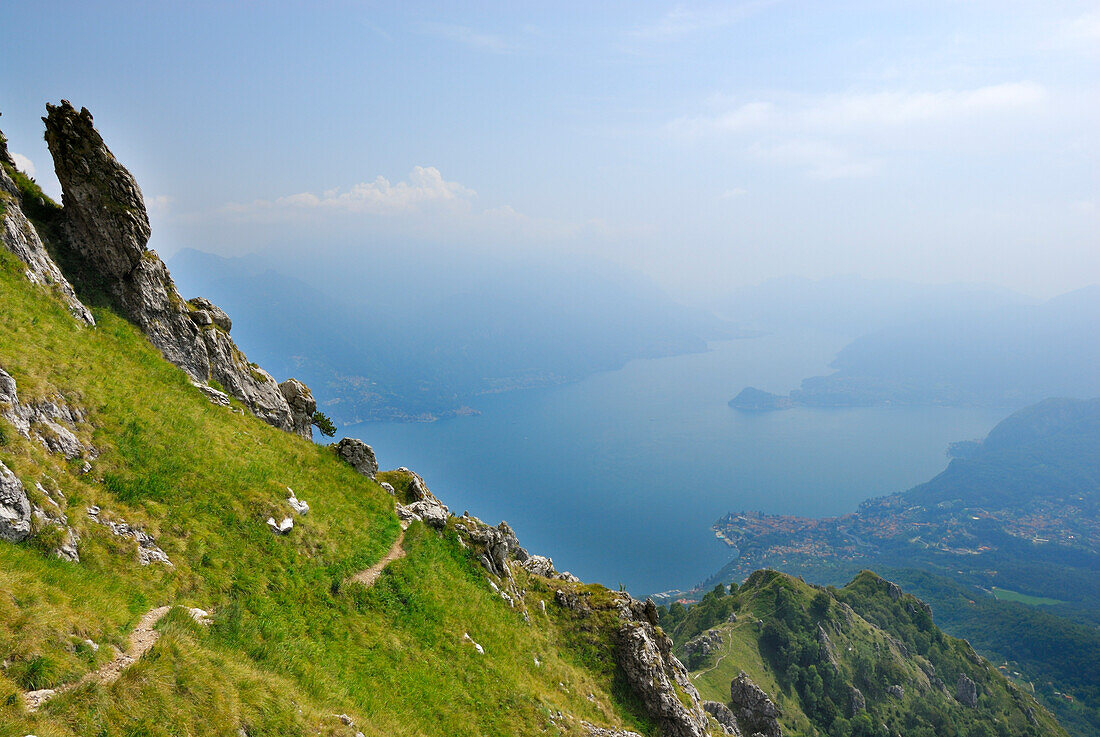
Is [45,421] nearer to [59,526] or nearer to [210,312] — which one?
[59,526]

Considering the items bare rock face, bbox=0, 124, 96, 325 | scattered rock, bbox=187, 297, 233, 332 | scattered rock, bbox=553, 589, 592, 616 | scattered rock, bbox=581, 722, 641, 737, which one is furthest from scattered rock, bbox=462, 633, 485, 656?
scattered rock, bbox=187, 297, 233, 332

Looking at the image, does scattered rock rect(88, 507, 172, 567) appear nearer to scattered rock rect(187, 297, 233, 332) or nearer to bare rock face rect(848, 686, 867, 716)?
scattered rock rect(187, 297, 233, 332)

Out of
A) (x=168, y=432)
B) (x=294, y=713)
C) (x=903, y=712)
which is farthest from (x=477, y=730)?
(x=903, y=712)

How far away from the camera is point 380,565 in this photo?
2473 cm

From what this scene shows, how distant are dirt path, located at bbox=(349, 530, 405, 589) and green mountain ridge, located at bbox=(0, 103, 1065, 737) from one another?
0.34 ft

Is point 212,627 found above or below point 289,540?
below

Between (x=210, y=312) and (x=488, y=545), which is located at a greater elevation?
(x=210, y=312)

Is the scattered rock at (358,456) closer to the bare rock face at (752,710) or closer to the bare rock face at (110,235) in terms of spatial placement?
the bare rock face at (110,235)

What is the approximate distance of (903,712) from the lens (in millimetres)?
116625

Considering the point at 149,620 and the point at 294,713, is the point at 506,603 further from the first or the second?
the point at 149,620

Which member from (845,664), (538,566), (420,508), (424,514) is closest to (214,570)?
(424,514)

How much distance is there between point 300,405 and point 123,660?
3148 centimetres

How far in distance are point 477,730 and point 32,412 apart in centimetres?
2024

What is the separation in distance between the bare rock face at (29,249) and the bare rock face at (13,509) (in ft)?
52.9
